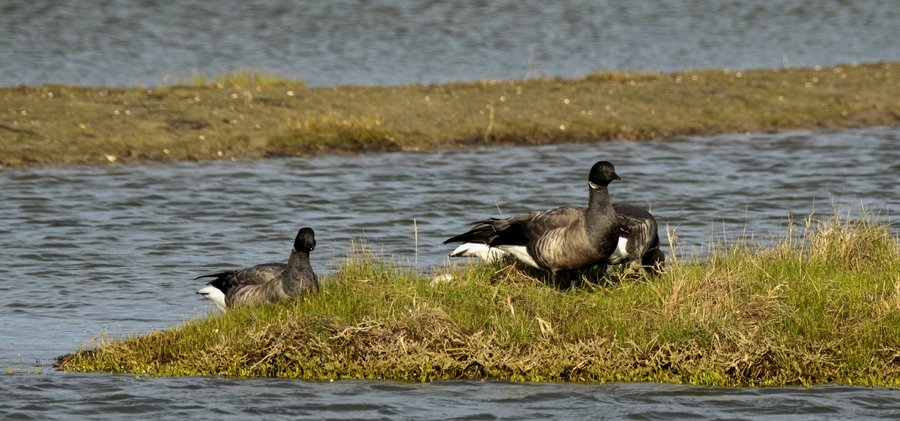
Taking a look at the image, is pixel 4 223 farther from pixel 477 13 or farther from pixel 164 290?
pixel 477 13

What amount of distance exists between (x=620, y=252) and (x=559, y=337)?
2178 mm

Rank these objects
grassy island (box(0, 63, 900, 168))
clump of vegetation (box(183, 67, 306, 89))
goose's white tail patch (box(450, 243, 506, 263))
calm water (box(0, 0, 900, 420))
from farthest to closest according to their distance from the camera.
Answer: clump of vegetation (box(183, 67, 306, 89))
grassy island (box(0, 63, 900, 168))
goose's white tail patch (box(450, 243, 506, 263))
calm water (box(0, 0, 900, 420))

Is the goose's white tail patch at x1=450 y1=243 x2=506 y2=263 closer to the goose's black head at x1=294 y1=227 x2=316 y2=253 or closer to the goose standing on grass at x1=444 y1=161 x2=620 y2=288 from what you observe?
the goose standing on grass at x1=444 y1=161 x2=620 y2=288

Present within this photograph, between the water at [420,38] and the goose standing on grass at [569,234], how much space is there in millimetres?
22783

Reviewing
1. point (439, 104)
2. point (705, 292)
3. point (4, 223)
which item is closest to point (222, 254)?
point (4, 223)

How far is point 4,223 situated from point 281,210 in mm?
4371

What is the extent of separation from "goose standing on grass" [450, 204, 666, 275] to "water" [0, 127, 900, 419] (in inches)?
92.1

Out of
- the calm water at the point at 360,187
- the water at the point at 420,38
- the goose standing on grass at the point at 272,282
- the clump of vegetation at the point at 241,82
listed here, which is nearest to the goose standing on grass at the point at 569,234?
the calm water at the point at 360,187

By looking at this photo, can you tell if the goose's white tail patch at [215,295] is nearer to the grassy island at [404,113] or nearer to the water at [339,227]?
the water at [339,227]

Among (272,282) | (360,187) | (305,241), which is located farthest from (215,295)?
(360,187)

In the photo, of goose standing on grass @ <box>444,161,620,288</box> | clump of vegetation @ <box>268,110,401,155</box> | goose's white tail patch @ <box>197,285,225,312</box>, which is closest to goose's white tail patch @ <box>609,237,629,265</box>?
goose standing on grass @ <box>444,161,620,288</box>

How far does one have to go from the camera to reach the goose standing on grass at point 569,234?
12180mm

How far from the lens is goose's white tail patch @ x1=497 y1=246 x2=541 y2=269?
1284 centimetres

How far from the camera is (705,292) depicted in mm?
11648
